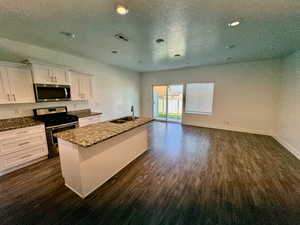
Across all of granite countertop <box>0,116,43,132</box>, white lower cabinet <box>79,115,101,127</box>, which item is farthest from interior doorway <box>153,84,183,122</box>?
granite countertop <box>0,116,43,132</box>

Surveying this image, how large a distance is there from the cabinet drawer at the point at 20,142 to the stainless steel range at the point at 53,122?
156 millimetres

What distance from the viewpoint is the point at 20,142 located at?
2461 mm

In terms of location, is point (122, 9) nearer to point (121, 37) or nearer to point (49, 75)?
point (121, 37)

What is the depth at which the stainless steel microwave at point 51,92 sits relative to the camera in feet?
9.49

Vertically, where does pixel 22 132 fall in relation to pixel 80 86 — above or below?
below

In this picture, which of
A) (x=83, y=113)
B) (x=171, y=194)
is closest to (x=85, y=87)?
(x=83, y=113)

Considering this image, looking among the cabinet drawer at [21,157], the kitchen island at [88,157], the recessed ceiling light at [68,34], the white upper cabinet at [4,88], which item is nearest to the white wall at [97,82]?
the white upper cabinet at [4,88]

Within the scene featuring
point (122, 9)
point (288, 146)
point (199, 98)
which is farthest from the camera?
point (199, 98)

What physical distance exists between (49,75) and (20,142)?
5.44 feet

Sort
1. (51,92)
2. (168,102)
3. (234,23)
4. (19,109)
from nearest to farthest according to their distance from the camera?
(234,23) < (19,109) < (51,92) < (168,102)

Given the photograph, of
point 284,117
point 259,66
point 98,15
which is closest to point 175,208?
point 98,15

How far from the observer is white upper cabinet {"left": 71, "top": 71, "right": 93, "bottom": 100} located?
11.9ft

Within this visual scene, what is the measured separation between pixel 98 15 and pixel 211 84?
504cm

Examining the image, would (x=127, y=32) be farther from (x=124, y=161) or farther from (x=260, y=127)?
(x=260, y=127)
